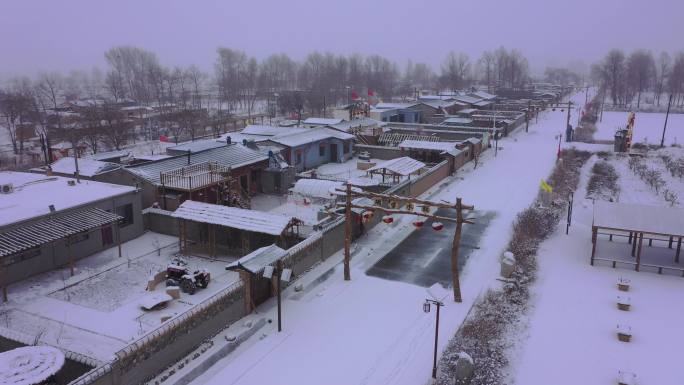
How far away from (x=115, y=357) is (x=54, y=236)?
30.5ft

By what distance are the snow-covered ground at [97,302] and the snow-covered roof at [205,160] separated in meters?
5.72

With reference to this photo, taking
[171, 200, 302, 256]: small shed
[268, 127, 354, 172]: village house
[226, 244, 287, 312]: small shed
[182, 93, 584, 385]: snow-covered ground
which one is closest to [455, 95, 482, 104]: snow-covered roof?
[268, 127, 354, 172]: village house

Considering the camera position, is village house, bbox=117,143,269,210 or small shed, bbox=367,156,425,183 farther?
small shed, bbox=367,156,425,183

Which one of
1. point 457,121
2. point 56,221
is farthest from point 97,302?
point 457,121

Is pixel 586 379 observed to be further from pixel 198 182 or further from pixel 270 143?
pixel 270 143

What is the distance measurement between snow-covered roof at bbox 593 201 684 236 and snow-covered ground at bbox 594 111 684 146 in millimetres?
36578

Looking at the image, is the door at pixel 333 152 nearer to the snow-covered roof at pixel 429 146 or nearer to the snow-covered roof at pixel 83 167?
the snow-covered roof at pixel 429 146

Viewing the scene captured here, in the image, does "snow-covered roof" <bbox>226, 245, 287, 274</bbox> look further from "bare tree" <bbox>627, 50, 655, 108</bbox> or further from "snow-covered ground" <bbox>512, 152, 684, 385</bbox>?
"bare tree" <bbox>627, 50, 655, 108</bbox>

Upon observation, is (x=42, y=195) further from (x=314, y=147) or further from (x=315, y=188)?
(x=314, y=147)

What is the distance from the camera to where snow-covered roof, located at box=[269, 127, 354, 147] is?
126 ft

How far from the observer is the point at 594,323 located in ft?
56.0

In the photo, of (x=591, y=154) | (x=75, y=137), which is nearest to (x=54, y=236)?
(x=75, y=137)

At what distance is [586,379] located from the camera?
555 inches

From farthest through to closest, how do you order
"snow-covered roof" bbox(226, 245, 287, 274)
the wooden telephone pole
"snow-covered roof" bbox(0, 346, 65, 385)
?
the wooden telephone pole → "snow-covered roof" bbox(226, 245, 287, 274) → "snow-covered roof" bbox(0, 346, 65, 385)
